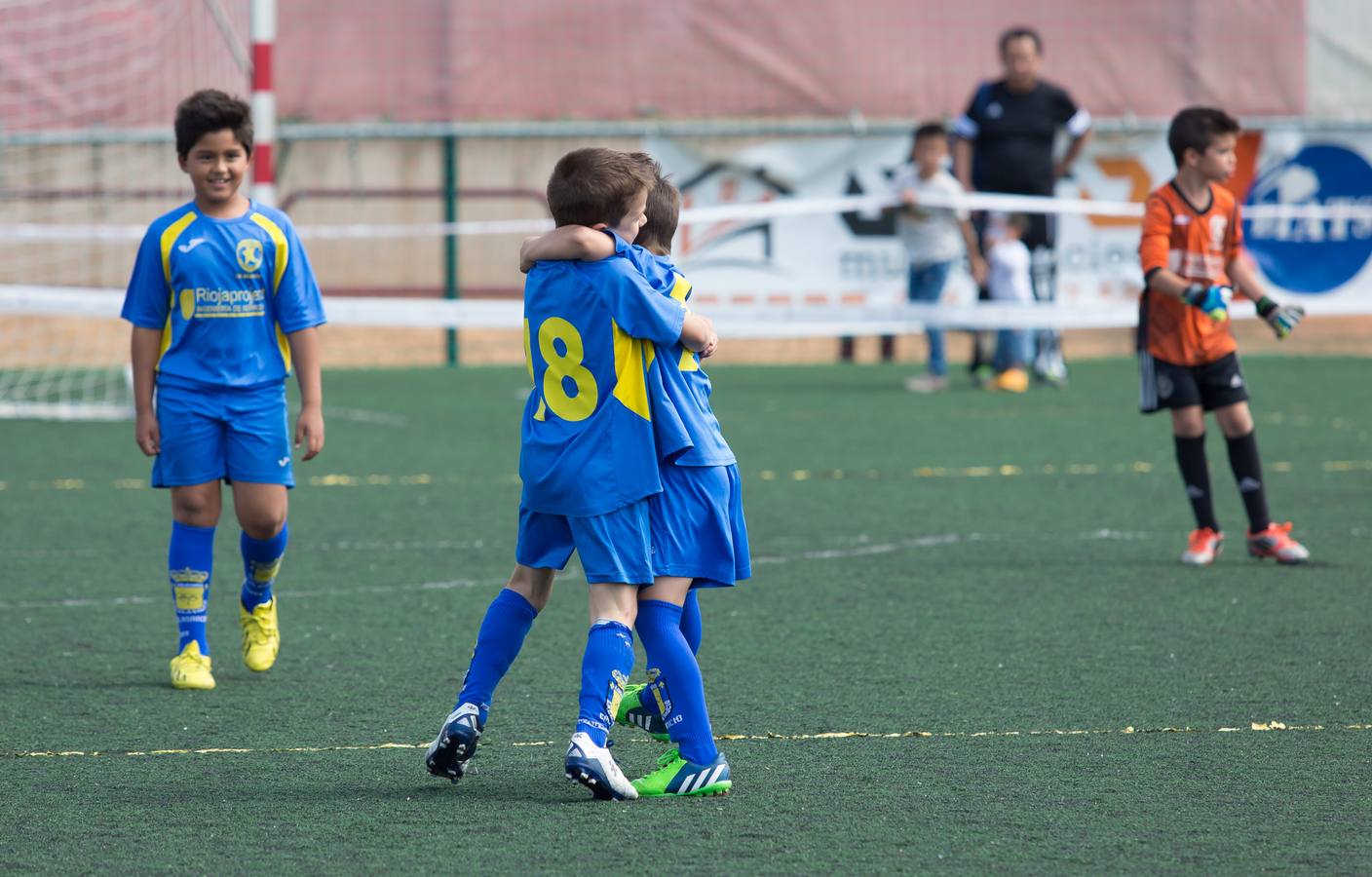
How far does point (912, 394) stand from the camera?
14461 millimetres

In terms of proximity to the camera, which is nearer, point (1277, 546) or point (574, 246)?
point (574, 246)

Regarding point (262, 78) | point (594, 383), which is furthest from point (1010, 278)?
point (594, 383)

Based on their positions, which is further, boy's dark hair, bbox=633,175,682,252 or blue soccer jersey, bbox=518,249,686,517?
boy's dark hair, bbox=633,175,682,252

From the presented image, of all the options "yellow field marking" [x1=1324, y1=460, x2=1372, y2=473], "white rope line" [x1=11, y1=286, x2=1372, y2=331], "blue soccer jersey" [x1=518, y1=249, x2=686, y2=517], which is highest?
"blue soccer jersey" [x1=518, y1=249, x2=686, y2=517]

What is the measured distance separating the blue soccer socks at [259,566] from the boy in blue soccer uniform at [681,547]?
5.83 ft

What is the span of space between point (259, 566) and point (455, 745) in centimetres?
173

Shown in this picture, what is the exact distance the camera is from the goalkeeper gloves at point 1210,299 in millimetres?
7156

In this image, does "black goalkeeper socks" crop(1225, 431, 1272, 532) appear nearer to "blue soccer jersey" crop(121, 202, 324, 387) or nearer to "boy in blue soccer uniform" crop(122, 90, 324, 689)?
"boy in blue soccer uniform" crop(122, 90, 324, 689)

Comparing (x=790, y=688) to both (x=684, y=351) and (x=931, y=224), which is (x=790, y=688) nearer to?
(x=684, y=351)

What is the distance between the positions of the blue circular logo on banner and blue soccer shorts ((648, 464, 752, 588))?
48.2ft

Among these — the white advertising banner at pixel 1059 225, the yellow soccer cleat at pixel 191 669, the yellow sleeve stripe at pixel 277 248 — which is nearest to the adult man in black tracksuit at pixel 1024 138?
the white advertising banner at pixel 1059 225

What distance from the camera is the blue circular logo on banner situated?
18094mm

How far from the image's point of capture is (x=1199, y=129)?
748 cm

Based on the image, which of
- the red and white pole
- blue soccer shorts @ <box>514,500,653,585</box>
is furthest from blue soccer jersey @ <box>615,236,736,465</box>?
the red and white pole
